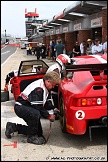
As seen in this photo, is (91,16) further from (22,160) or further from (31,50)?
(31,50)

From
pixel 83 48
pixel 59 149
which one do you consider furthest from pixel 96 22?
pixel 59 149

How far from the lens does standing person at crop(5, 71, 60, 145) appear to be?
3.94 metres

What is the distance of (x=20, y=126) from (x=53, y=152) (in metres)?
0.89

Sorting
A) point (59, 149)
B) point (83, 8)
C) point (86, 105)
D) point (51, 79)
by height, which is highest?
A: point (83, 8)

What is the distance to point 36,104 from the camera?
4.05 metres

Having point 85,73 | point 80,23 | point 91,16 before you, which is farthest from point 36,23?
point 85,73

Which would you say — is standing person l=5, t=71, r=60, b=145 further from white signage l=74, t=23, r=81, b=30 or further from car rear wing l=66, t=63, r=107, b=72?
white signage l=74, t=23, r=81, b=30

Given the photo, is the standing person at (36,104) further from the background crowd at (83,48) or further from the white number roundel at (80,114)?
the background crowd at (83,48)

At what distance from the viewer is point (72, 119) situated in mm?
3805

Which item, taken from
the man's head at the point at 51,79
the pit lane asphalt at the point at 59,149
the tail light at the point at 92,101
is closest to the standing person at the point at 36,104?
the man's head at the point at 51,79

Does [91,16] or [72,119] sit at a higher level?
[91,16]

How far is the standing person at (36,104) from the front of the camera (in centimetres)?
394

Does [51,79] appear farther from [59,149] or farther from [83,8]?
[83,8]

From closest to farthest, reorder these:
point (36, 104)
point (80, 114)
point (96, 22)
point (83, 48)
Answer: point (80, 114), point (36, 104), point (83, 48), point (96, 22)
